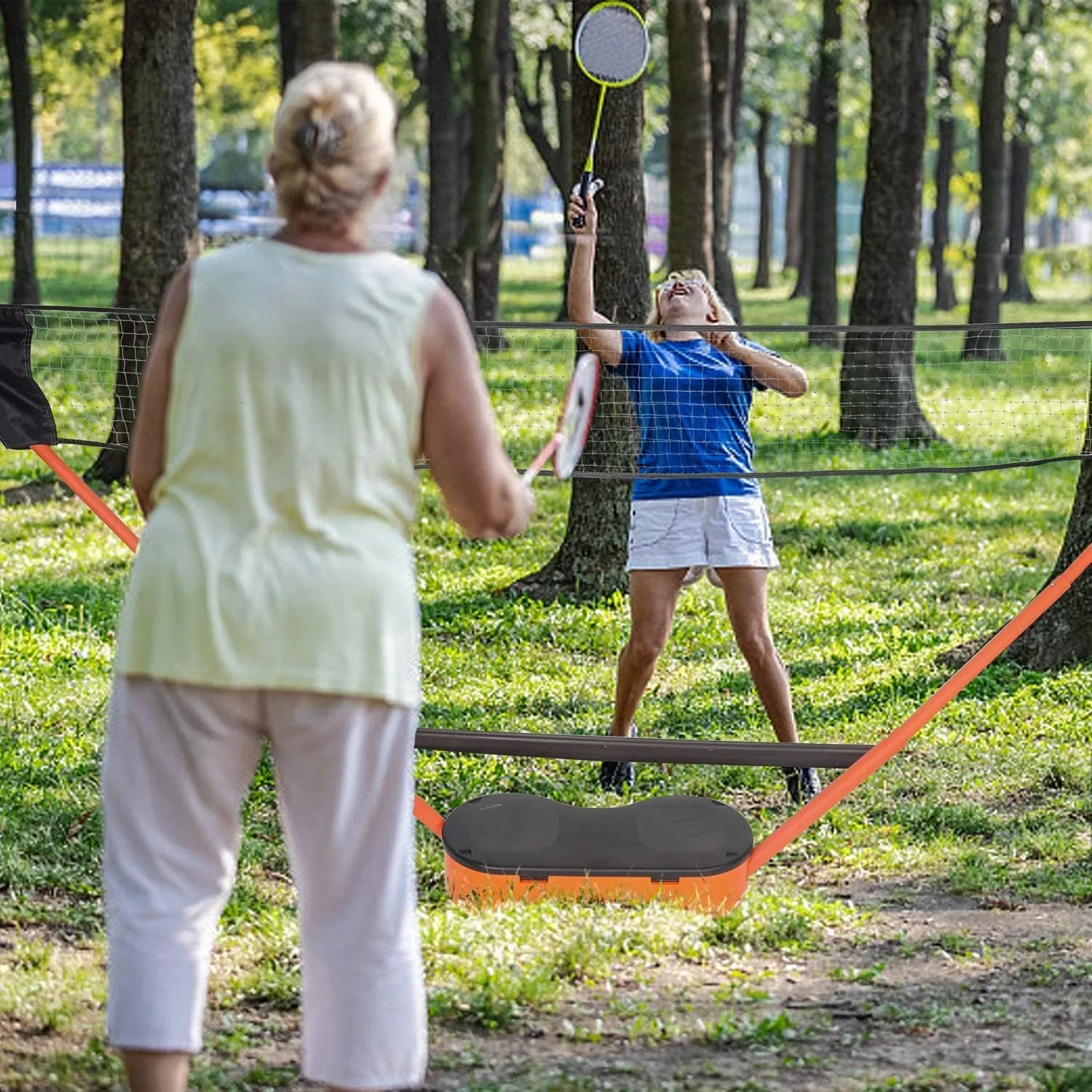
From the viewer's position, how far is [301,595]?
318cm

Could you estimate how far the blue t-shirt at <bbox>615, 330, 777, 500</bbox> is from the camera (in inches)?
267

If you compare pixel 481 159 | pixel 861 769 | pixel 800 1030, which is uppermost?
pixel 481 159

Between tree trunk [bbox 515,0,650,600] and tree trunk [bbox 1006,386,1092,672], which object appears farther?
tree trunk [bbox 515,0,650,600]

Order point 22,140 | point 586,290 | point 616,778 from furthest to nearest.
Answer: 1. point 22,140
2. point 616,778
3. point 586,290

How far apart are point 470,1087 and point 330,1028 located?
1108 millimetres

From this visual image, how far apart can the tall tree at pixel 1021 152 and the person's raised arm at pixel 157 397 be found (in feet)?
110

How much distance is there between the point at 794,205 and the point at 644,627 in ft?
162

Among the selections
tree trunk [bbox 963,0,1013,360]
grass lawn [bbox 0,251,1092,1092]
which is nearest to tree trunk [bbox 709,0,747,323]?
tree trunk [bbox 963,0,1013,360]

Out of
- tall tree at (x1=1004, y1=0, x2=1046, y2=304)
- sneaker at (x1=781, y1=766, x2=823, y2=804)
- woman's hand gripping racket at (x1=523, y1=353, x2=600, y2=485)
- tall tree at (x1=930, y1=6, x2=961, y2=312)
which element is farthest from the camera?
tall tree at (x1=930, y1=6, x2=961, y2=312)

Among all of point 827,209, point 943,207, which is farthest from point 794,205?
point 827,209

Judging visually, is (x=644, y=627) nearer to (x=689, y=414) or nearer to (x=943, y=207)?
(x=689, y=414)

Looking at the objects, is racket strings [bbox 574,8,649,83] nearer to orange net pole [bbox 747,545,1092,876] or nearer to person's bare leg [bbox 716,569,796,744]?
person's bare leg [bbox 716,569,796,744]

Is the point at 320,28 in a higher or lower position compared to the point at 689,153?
higher

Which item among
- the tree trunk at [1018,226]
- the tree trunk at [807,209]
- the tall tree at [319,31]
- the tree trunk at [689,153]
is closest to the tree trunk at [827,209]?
the tree trunk at [807,209]
